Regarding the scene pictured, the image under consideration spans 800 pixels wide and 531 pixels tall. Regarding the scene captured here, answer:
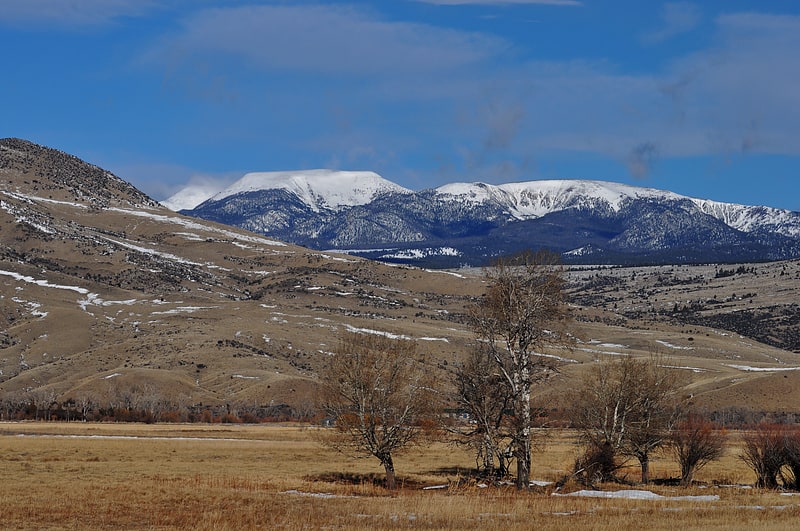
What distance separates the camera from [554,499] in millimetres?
42875

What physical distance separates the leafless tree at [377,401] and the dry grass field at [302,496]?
251cm

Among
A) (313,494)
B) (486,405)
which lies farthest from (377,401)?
(313,494)

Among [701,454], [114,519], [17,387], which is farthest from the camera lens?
[17,387]

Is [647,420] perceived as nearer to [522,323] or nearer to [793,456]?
[793,456]

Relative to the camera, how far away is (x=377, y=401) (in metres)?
53.8

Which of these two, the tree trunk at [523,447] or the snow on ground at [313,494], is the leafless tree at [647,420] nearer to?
the tree trunk at [523,447]

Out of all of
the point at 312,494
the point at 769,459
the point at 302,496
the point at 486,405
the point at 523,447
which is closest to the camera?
the point at 302,496

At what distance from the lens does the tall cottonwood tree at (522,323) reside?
48.7 m

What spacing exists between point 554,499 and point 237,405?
102011 millimetres

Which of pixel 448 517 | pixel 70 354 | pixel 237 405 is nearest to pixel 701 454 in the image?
pixel 448 517

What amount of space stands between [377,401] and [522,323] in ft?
33.0

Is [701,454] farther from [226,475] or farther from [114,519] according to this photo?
[114,519]

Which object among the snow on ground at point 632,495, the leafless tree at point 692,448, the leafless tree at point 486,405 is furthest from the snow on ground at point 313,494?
the leafless tree at point 692,448

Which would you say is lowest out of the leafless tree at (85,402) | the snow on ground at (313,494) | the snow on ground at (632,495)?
the leafless tree at (85,402)
